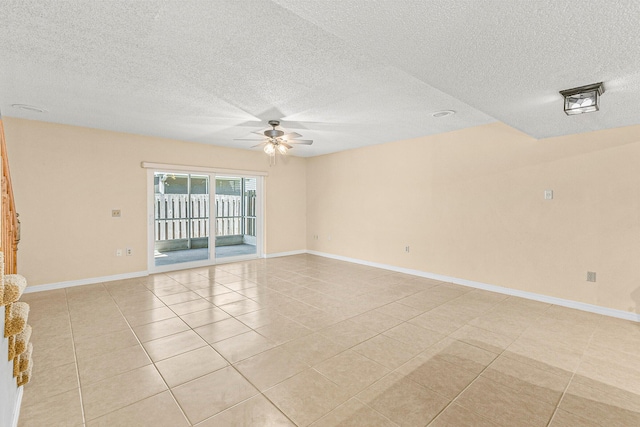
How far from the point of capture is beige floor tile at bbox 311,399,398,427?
172 cm

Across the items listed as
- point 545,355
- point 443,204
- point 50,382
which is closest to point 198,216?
point 50,382

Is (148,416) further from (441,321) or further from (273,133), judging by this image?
(273,133)

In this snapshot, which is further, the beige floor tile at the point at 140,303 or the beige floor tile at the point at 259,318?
the beige floor tile at the point at 140,303

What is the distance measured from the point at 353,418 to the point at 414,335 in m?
1.34

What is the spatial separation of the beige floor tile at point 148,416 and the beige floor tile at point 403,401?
3.83 feet

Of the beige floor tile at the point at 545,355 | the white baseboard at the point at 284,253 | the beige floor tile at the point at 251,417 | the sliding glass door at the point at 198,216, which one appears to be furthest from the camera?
the white baseboard at the point at 284,253

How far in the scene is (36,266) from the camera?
14.0ft

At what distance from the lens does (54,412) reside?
71.5 inches

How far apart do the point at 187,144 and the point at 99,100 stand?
229 centimetres

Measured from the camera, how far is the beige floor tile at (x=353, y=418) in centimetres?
172

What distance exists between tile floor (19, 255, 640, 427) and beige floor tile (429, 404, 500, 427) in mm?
11

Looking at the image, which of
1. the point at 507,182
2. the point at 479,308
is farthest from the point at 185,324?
the point at 507,182

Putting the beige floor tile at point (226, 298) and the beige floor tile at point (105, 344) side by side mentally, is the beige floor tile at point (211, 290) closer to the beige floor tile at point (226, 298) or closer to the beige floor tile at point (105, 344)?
the beige floor tile at point (226, 298)

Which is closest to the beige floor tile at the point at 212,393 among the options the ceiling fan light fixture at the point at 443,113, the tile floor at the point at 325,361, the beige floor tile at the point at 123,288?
the tile floor at the point at 325,361
